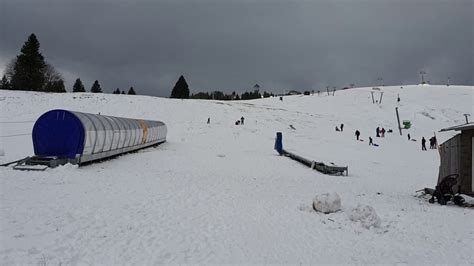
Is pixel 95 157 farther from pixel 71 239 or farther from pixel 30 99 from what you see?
pixel 30 99

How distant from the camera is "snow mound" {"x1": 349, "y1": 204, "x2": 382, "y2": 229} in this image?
30.8ft

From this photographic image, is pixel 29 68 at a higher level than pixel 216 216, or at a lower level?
higher

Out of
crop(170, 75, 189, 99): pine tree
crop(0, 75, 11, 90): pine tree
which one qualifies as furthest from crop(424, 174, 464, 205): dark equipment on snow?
crop(0, 75, 11, 90): pine tree

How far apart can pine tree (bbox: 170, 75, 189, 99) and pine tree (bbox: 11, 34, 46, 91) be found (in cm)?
3291

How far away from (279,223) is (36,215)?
608 cm

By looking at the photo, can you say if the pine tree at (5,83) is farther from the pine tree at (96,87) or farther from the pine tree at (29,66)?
the pine tree at (96,87)

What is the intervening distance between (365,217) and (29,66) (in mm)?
80239

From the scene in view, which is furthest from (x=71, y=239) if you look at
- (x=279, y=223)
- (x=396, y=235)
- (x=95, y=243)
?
(x=396, y=235)

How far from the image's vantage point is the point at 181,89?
316 feet

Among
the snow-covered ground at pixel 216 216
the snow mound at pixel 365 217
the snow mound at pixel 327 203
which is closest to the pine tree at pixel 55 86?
the snow-covered ground at pixel 216 216

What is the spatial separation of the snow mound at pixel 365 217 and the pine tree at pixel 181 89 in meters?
89.2

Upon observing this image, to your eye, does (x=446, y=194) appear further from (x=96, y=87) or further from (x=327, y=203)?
(x=96, y=87)

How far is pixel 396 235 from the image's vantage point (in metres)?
8.76

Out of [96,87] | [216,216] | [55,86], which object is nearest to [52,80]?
[55,86]
